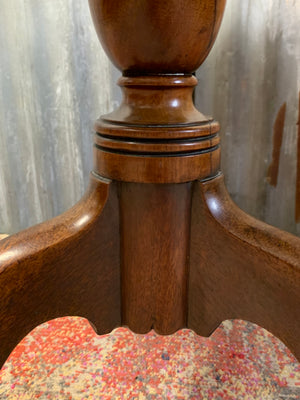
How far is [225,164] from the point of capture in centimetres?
92

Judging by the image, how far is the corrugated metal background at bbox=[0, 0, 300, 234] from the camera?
817 millimetres

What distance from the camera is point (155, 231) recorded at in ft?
1.70

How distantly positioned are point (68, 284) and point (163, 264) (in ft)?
0.45

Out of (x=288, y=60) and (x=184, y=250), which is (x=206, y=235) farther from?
(x=288, y=60)

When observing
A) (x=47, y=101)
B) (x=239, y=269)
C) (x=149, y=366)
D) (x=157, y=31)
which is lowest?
(x=149, y=366)

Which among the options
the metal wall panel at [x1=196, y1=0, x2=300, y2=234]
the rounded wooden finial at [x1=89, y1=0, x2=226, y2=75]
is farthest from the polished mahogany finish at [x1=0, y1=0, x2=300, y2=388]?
the metal wall panel at [x1=196, y1=0, x2=300, y2=234]

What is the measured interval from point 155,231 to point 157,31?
10.0 inches

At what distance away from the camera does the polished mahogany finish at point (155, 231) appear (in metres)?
0.46

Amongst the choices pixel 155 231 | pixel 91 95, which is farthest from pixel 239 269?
pixel 91 95

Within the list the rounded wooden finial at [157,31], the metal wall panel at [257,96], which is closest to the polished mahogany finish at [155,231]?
the rounded wooden finial at [157,31]

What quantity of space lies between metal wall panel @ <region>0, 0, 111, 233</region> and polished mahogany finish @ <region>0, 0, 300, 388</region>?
0.45 metres

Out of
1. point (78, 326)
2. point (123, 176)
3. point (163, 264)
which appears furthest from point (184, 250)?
point (78, 326)

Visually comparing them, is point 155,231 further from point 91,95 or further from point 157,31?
point 91,95

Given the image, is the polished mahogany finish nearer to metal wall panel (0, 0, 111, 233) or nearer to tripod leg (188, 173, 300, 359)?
tripod leg (188, 173, 300, 359)
